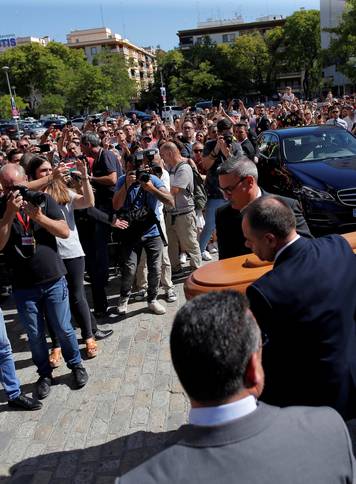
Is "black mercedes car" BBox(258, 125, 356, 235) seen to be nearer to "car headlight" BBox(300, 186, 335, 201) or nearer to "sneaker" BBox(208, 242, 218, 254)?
"car headlight" BBox(300, 186, 335, 201)

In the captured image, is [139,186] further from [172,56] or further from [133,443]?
[172,56]

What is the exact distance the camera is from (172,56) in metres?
64.4

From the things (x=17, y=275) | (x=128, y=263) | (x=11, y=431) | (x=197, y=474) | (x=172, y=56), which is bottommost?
(x=11, y=431)

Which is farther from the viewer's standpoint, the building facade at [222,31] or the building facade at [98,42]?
the building facade at [98,42]

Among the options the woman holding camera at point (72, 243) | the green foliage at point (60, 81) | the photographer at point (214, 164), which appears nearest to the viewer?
the woman holding camera at point (72, 243)

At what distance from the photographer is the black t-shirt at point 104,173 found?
6.21m

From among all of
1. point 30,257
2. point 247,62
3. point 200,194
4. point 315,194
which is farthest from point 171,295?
point 247,62

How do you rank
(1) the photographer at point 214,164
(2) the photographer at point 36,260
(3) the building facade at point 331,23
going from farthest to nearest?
(3) the building facade at point 331,23
(1) the photographer at point 214,164
(2) the photographer at point 36,260

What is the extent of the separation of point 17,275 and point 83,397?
1.19 meters

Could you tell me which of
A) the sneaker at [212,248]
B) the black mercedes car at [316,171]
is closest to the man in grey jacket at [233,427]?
the black mercedes car at [316,171]

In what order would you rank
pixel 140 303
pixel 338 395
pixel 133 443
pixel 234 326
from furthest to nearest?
pixel 140 303, pixel 133 443, pixel 338 395, pixel 234 326

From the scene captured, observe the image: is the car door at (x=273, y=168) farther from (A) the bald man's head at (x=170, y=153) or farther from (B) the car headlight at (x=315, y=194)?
(A) the bald man's head at (x=170, y=153)

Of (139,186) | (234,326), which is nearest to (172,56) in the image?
(139,186)

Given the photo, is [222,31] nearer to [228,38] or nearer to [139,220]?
[228,38]
